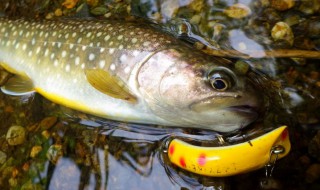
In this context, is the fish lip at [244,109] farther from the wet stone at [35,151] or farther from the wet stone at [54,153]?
the wet stone at [35,151]

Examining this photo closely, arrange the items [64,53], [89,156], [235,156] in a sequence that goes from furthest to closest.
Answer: [64,53], [89,156], [235,156]

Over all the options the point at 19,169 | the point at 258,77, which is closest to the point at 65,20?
the point at 19,169

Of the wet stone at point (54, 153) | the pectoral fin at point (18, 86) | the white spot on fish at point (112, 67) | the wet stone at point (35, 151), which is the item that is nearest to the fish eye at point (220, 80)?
Result: the white spot on fish at point (112, 67)

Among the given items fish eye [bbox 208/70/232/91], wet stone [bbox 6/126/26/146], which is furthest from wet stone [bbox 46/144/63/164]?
fish eye [bbox 208/70/232/91]

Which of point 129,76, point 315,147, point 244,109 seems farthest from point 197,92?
point 315,147

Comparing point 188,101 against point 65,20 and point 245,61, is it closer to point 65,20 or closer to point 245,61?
point 245,61

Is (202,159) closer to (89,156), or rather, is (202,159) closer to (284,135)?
(284,135)

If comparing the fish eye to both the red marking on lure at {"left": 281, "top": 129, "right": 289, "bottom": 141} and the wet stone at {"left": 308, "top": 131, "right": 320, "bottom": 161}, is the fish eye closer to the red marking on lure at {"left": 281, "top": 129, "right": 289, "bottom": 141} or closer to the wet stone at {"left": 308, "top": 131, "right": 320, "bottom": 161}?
the red marking on lure at {"left": 281, "top": 129, "right": 289, "bottom": 141}
